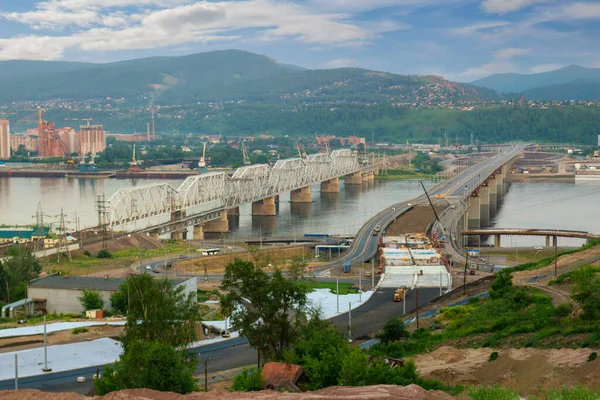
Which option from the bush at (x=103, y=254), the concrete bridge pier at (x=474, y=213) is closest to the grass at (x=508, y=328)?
the bush at (x=103, y=254)

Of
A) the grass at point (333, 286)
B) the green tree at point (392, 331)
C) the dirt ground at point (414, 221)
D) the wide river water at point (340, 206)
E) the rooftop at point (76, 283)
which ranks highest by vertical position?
the green tree at point (392, 331)

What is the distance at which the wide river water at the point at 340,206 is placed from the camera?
36.1 m

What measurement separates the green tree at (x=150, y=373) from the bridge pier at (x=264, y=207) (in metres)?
32.8

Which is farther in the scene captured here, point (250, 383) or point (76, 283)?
point (76, 283)

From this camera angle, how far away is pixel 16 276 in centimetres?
1800

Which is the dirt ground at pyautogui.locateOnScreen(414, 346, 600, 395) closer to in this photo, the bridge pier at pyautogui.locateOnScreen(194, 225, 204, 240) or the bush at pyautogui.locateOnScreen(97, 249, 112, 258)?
the bush at pyautogui.locateOnScreen(97, 249, 112, 258)

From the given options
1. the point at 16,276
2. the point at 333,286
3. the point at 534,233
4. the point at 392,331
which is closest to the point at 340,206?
the point at 534,233

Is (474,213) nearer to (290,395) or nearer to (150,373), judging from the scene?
(150,373)

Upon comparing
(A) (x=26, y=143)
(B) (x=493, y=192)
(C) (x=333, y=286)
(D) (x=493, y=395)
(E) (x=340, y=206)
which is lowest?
(E) (x=340, y=206)

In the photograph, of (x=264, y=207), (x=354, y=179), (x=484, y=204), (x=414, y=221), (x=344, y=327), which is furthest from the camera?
(x=354, y=179)

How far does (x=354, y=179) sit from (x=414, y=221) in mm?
28126

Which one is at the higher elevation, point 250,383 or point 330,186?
point 250,383

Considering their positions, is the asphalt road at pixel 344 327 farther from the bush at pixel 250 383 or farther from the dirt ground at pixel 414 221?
the bush at pixel 250 383

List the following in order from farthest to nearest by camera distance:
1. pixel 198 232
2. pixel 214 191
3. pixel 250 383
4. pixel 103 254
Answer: pixel 214 191 < pixel 198 232 < pixel 103 254 < pixel 250 383
